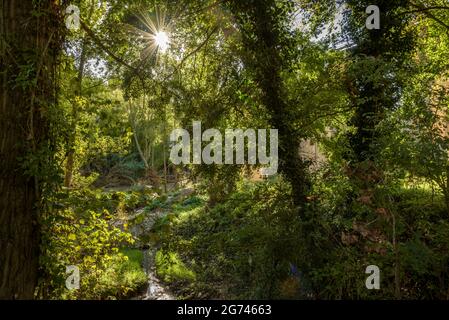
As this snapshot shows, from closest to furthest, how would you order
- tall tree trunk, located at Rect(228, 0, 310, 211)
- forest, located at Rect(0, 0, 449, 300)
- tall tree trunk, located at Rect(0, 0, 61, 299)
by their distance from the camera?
tall tree trunk, located at Rect(0, 0, 61, 299) < forest, located at Rect(0, 0, 449, 300) < tall tree trunk, located at Rect(228, 0, 310, 211)

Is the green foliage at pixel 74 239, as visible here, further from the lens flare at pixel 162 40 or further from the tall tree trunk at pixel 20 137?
the lens flare at pixel 162 40

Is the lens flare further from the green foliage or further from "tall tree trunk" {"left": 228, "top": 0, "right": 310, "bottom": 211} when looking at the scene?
the green foliage

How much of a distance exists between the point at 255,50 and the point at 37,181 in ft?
11.8

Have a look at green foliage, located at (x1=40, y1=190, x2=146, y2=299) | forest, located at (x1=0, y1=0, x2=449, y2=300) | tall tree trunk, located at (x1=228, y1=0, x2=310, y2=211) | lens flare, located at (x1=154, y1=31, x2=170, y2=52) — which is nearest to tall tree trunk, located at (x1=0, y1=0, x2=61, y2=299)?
forest, located at (x1=0, y1=0, x2=449, y2=300)

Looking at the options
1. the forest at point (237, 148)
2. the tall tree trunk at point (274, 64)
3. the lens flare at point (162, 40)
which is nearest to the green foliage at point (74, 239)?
the forest at point (237, 148)

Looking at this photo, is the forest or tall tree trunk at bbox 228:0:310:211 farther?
→ tall tree trunk at bbox 228:0:310:211

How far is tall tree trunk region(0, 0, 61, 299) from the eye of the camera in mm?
2729

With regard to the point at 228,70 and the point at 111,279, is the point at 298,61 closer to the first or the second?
the point at 228,70

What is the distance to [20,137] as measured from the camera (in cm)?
280

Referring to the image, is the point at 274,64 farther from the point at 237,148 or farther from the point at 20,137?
the point at 20,137

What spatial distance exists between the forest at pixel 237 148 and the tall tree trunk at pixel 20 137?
0.04 ft

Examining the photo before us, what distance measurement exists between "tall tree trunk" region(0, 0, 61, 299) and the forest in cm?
1

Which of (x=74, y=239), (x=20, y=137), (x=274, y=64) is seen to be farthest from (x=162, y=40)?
(x=74, y=239)

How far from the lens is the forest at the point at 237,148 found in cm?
286
